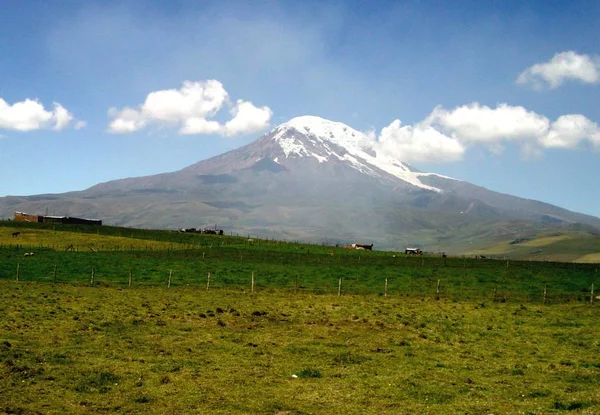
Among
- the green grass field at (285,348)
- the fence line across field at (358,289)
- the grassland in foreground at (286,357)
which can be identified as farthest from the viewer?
the fence line across field at (358,289)

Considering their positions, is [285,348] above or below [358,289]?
below

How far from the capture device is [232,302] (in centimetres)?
4181

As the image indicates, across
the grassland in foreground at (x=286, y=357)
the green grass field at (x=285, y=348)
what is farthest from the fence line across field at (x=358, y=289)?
the grassland in foreground at (x=286, y=357)

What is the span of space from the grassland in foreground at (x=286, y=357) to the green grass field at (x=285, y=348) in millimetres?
84

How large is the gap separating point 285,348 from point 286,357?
1.78 meters

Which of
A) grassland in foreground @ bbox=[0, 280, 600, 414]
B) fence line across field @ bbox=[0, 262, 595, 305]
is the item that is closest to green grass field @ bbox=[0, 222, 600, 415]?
grassland in foreground @ bbox=[0, 280, 600, 414]

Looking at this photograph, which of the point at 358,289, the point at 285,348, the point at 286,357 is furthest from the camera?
the point at 358,289

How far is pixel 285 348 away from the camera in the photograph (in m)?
26.7

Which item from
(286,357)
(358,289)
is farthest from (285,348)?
(358,289)

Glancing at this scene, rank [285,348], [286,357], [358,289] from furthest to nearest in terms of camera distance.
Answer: [358,289]
[285,348]
[286,357]

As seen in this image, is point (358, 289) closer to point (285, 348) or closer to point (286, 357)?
point (285, 348)

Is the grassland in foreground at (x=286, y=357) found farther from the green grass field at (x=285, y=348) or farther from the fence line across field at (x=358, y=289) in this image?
the fence line across field at (x=358, y=289)

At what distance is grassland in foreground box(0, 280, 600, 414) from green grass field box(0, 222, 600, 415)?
0.28 feet

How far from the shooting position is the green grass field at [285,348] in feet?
60.1
